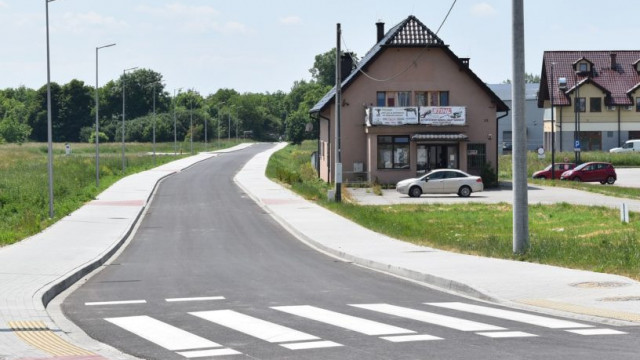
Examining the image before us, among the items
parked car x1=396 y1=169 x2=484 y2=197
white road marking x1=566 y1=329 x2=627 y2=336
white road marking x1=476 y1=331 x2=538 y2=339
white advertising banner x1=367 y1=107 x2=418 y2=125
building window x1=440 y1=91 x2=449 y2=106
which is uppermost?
building window x1=440 y1=91 x2=449 y2=106

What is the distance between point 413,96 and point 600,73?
133 ft

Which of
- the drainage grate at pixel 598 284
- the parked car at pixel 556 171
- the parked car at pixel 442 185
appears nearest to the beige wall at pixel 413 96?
the parked car at pixel 442 185

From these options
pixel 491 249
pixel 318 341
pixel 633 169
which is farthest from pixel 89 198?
pixel 633 169

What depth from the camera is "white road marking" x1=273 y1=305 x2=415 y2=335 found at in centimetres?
1162

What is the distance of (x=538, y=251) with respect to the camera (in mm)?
19750

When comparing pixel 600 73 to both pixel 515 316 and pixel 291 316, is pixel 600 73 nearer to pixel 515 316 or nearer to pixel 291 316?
pixel 515 316

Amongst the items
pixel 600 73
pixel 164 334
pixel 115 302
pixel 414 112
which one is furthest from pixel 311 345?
pixel 600 73

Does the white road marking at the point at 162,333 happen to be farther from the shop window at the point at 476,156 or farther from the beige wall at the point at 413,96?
the shop window at the point at 476,156

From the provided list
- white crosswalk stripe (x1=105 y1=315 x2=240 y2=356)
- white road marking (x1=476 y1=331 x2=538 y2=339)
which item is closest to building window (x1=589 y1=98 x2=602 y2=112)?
white crosswalk stripe (x1=105 y1=315 x2=240 y2=356)

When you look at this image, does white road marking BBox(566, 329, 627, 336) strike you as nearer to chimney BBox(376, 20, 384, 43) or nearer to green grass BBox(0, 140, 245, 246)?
green grass BBox(0, 140, 245, 246)

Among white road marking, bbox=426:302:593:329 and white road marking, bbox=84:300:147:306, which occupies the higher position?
white road marking, bbox=426:302:593:329

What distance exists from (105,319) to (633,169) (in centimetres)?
6740

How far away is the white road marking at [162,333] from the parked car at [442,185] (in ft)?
116

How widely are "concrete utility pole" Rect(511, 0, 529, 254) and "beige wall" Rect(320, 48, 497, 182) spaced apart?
34726mm
